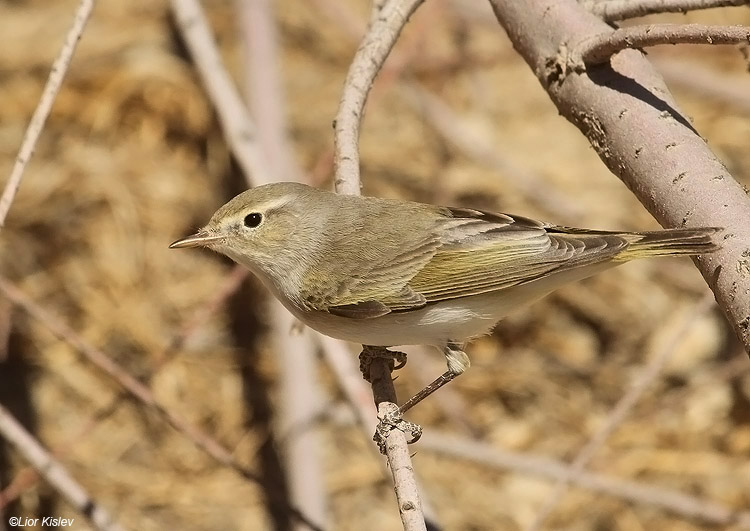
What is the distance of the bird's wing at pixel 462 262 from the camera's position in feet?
10.4

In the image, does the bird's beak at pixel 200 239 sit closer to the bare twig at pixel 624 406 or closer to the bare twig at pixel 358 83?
the bare twig at pixel 358 83

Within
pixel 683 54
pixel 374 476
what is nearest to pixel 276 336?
pixel 374 476

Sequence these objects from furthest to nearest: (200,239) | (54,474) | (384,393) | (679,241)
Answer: (54,474) → (200,239) → (384,393) → (679,241)

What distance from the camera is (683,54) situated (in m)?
6.79

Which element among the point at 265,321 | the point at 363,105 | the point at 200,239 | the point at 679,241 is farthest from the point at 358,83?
the point at 265,321

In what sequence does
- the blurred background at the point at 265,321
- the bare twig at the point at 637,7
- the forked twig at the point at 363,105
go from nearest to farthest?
the bare twig at the point at 637,7, the forked twig at the point at 363,105, the blurred background at the point at 265,321

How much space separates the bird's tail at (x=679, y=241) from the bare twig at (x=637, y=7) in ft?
1.79

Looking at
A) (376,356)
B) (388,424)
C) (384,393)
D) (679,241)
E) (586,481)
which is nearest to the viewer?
(679,241)

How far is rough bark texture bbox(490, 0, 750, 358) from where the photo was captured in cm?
217

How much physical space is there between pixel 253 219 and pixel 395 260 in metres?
0.55

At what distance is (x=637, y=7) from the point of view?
8.64 ft

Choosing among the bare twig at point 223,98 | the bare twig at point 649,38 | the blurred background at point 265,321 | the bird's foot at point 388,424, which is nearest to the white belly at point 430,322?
the bird's foot at point 388,424

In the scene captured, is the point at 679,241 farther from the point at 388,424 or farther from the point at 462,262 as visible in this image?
the point at 462,262

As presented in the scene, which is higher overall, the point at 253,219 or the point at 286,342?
the point at 286,342
